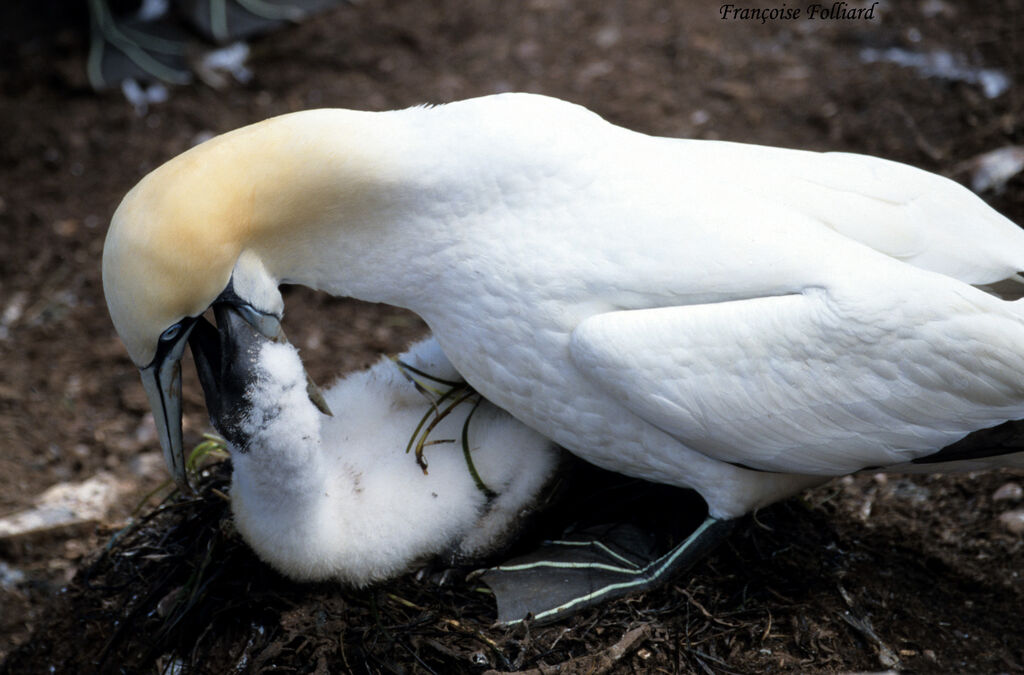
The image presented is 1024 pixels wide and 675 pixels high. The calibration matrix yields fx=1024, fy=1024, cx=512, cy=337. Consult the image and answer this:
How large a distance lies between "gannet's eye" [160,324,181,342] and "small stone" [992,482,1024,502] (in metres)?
2.81

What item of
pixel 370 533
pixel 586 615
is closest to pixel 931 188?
pixel 586 615

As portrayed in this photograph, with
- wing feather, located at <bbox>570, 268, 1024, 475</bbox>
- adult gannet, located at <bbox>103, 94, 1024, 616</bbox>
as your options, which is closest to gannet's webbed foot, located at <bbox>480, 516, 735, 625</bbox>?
adult gannet, located at <bbox>103, 94, 1024, 616</bbox>

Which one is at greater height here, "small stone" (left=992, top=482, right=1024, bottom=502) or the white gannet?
the white gannet

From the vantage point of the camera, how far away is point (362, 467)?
3.18 metres

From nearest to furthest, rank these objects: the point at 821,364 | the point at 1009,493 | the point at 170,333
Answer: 1. the point at 821,364
2. the point at 170,333
3. the point at 1009,493

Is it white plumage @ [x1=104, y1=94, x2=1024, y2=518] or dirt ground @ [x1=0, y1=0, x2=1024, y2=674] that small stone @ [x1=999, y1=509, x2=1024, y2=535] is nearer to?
dirt ground @ [x1=0, y1=0, x2=1024, y2=674]

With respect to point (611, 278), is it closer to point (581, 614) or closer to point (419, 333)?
point (581, 614)

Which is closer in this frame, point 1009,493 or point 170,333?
point 170,333

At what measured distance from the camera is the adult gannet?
263 cm

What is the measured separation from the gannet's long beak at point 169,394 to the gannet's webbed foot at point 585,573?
3.27 feet

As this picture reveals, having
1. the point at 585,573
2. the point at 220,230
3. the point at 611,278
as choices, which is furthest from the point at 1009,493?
the point at 220,230

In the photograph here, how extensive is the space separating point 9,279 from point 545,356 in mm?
3836

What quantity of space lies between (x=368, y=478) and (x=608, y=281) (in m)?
1.01

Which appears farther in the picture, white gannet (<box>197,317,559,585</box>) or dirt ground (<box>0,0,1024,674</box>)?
dirt ground (<box>0,0,1024,674</box>)
